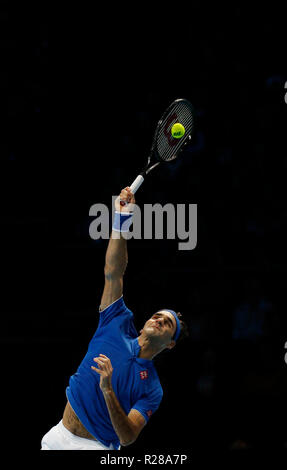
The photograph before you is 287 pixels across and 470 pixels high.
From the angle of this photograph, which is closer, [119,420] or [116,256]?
[119,420]

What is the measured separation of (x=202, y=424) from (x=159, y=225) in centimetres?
202

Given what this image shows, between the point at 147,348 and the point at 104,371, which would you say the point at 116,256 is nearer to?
the point at 147,348

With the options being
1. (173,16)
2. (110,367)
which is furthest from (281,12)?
(110,367)

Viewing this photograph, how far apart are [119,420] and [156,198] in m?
3.38

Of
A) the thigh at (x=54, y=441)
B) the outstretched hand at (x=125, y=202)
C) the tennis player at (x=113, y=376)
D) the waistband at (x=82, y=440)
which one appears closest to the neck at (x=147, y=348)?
the tennis player at (x=113, y=376)

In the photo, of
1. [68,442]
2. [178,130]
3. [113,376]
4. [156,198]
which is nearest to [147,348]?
[113,376]

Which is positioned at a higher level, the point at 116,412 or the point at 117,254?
the point at 117,254

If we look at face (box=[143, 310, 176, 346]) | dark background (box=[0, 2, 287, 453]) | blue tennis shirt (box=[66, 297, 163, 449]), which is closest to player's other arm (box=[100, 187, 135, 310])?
blue tennis shirt (box=[66, 297, 163, 449])

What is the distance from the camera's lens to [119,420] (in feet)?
16.3

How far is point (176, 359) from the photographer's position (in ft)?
23.6

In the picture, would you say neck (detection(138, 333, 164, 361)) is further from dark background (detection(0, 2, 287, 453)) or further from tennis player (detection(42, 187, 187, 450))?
dark background (detection(0, 2, 287, 453))

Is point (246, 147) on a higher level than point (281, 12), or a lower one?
lower

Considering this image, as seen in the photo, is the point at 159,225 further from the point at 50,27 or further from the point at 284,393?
the point at 50,27

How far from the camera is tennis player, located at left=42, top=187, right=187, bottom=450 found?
5215mm
